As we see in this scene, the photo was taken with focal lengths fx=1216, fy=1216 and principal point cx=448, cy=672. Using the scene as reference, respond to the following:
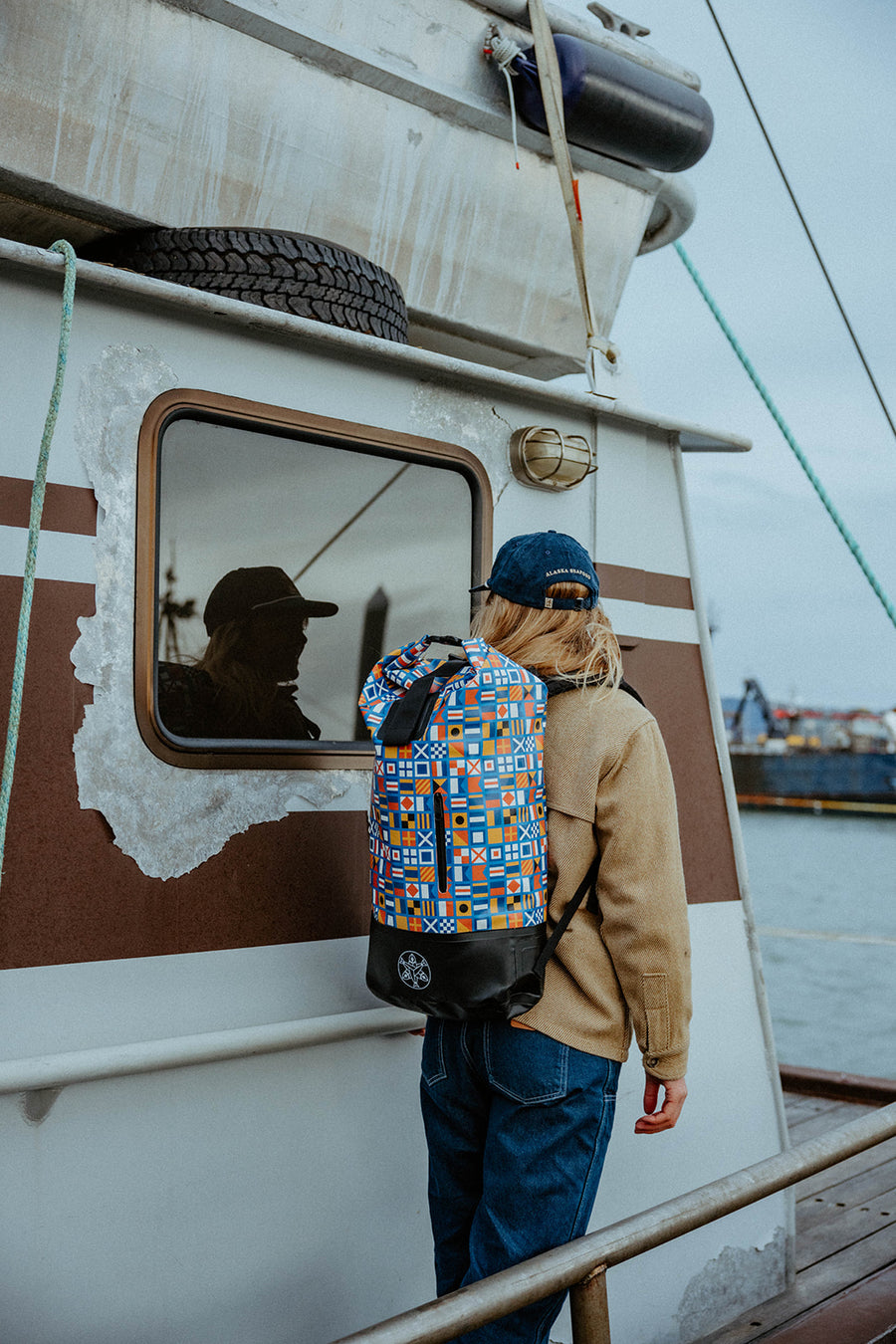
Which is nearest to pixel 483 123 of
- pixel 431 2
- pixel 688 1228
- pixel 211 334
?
pixel 431 2

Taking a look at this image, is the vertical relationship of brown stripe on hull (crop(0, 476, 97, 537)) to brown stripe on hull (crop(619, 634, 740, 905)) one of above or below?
above

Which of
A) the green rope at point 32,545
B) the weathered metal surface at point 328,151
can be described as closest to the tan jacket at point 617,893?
the green rope at point 32,545

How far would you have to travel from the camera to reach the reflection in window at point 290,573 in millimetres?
2301

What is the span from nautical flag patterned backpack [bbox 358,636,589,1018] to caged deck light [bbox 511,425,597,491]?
0.95 metres

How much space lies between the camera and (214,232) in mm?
2508

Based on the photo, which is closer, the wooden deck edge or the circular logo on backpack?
the circular logo on backpack

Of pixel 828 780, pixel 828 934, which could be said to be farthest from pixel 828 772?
pixel 828 934

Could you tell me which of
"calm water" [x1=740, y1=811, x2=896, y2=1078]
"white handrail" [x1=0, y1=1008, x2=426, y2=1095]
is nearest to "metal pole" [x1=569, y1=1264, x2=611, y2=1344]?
"white handrail" [x1=0, y1=1008, x2=426, y2=1095]

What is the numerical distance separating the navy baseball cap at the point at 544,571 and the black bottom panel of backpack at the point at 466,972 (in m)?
0.55

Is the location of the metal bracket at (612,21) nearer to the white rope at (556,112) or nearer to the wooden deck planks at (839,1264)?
the white rope at (556,112)

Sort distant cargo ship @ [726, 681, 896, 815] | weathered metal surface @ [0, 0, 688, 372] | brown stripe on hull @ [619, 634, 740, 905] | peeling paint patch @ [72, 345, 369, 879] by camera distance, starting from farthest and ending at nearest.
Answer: distant cargo ship @ [726, 681, 896, 815] < brown stripe on hull @ [619, 634, 740, 905] < weathered metal surface @ [0, 0, 688, 372] < peeling paint patch @ [72, 345, 369, 879]

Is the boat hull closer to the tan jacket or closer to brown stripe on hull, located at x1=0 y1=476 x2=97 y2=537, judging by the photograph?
the tan jacket

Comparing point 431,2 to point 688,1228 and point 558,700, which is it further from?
point 688,1228

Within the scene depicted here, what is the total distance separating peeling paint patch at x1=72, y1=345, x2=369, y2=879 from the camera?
214 cm
